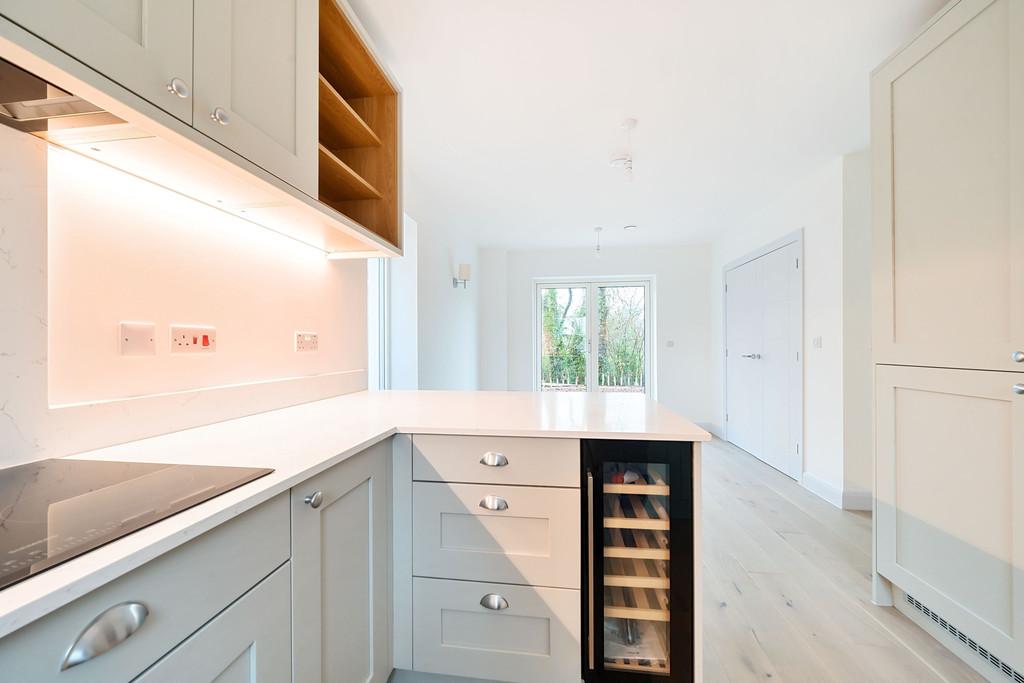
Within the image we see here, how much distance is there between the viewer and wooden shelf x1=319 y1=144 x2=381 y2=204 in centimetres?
137

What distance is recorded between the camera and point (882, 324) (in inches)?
66.3

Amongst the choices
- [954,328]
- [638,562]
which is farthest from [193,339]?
[954,328]

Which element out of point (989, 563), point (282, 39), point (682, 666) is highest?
point (282, 39)

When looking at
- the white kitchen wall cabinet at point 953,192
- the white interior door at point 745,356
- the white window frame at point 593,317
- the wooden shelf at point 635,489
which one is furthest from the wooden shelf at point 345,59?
the white window frame at point 593,317

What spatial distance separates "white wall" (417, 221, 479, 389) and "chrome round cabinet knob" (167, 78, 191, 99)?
8.14 ft

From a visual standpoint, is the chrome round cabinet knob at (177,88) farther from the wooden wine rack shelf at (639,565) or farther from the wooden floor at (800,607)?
the wooden floor at (800,607)

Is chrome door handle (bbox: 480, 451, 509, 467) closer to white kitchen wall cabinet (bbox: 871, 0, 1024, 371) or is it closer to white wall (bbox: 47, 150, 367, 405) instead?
white wall (bbox: 47, 150, 367, 405)

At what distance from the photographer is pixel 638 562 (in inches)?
50.2

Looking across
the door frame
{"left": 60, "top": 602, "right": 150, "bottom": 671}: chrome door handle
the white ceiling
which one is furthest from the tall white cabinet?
{"left": 60, "top": 602, "right": 150, "bottom": 671}: chrome door handle

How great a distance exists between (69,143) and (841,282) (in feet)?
12.2

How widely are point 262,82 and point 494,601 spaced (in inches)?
57.9

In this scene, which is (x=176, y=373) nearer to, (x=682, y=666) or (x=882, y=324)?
(x=682, y=666)

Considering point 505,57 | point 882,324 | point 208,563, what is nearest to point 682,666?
point 208,563

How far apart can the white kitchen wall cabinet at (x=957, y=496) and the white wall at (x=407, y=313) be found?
106 inches
